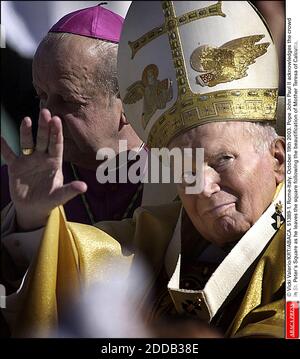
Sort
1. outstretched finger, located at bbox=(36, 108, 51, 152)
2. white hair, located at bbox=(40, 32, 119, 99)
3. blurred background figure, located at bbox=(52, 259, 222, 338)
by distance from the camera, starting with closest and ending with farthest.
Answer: outstretched finger, located at bbox=(36, 108, 51, 152) < blurred background figure, located at bbox=(52, 259, 222, 338) < white hair, located at bbox=(40, 32, 119, 99)

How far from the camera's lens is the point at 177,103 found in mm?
3465

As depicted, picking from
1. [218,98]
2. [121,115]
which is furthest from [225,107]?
[121,115]

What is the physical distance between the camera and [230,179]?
11.3 ft

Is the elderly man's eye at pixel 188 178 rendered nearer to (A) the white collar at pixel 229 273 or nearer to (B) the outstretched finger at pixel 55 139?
(A) the white collar at pixel 229 273

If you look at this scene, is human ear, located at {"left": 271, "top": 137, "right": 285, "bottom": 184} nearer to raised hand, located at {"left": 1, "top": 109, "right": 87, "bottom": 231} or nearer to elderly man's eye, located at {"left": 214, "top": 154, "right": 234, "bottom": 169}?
elderly man's eye, located at {"left": 214, "top": 154, "right": 234, "bottom": 169}

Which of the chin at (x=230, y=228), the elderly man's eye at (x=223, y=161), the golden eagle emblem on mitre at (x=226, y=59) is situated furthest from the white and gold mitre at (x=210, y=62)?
the chin at (x=230, y=228)

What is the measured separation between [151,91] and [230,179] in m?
0.43

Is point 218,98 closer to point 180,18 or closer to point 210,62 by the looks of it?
point 210,62

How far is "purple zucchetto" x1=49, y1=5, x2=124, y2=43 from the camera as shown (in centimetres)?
362

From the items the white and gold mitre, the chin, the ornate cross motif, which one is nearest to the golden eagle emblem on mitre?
the white and gold mitre

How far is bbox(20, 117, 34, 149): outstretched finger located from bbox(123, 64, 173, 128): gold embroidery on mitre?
396 millimetres

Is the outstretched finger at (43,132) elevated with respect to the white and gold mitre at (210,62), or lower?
lower

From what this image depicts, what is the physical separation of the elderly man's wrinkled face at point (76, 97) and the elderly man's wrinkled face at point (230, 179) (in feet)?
1.11

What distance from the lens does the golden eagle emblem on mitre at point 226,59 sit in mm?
3438
